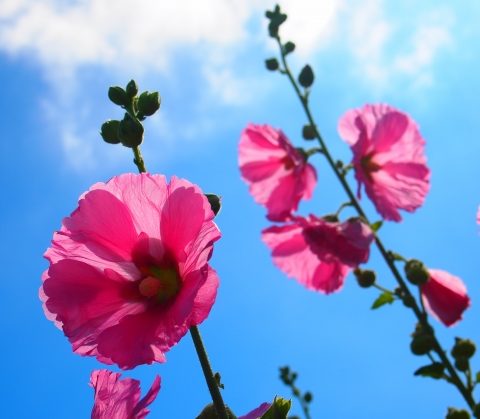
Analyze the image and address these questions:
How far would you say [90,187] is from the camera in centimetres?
127

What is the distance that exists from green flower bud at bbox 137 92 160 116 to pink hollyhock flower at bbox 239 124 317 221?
0.30m

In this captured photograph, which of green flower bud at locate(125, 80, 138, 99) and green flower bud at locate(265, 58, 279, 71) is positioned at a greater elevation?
green flower bud at locate(265, 58, 279, 71)

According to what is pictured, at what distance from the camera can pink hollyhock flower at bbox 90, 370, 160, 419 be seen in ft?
4.06

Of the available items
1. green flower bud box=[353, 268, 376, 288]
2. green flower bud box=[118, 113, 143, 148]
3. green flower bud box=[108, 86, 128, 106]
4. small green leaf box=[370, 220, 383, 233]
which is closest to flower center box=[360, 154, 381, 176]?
small green leaf box=[370, 220, 383, 233]

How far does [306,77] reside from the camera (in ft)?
6.42

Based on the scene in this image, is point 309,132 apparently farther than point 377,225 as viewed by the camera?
Yes

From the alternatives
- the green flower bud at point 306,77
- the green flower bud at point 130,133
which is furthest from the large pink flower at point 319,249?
the green flower bud at point 306,77

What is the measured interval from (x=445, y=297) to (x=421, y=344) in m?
0.14

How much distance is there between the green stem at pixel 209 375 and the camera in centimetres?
104

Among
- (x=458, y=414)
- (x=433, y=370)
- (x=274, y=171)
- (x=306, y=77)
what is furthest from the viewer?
(x=306, y=77)

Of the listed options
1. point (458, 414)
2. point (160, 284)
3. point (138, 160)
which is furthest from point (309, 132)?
point (458, 414)

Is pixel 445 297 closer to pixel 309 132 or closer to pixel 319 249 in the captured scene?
pixel 319 249

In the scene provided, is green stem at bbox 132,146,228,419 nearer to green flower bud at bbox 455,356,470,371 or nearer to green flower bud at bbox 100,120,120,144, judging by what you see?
green flower bud at bbox 455,356,470,371

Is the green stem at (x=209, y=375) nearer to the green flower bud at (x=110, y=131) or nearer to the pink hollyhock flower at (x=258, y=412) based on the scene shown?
the pink hollyhock flower at (x=258, y=412)
